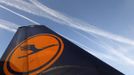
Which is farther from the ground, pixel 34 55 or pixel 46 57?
pixel 46 57

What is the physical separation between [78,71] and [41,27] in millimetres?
3646

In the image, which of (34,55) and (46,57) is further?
(34,55)

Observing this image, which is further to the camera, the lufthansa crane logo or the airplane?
the lufthansa crane logo

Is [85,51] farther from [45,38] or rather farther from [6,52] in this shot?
[6,52]

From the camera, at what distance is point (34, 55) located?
11008mm

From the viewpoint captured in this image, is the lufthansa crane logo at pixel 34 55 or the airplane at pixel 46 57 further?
the lufthansa crane logo at pixel 34 55

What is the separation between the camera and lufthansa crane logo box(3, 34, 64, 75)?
34.2 feet

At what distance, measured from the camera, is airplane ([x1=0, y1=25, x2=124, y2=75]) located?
9805 millimetres

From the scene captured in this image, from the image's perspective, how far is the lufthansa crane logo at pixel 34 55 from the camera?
10.4 m

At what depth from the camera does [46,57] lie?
10.8 m

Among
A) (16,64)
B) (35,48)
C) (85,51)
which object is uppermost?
(85,51)

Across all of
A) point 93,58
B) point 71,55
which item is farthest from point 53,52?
point 93,58

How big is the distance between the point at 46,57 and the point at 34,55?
1.68ft

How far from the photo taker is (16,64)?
1083 cm
